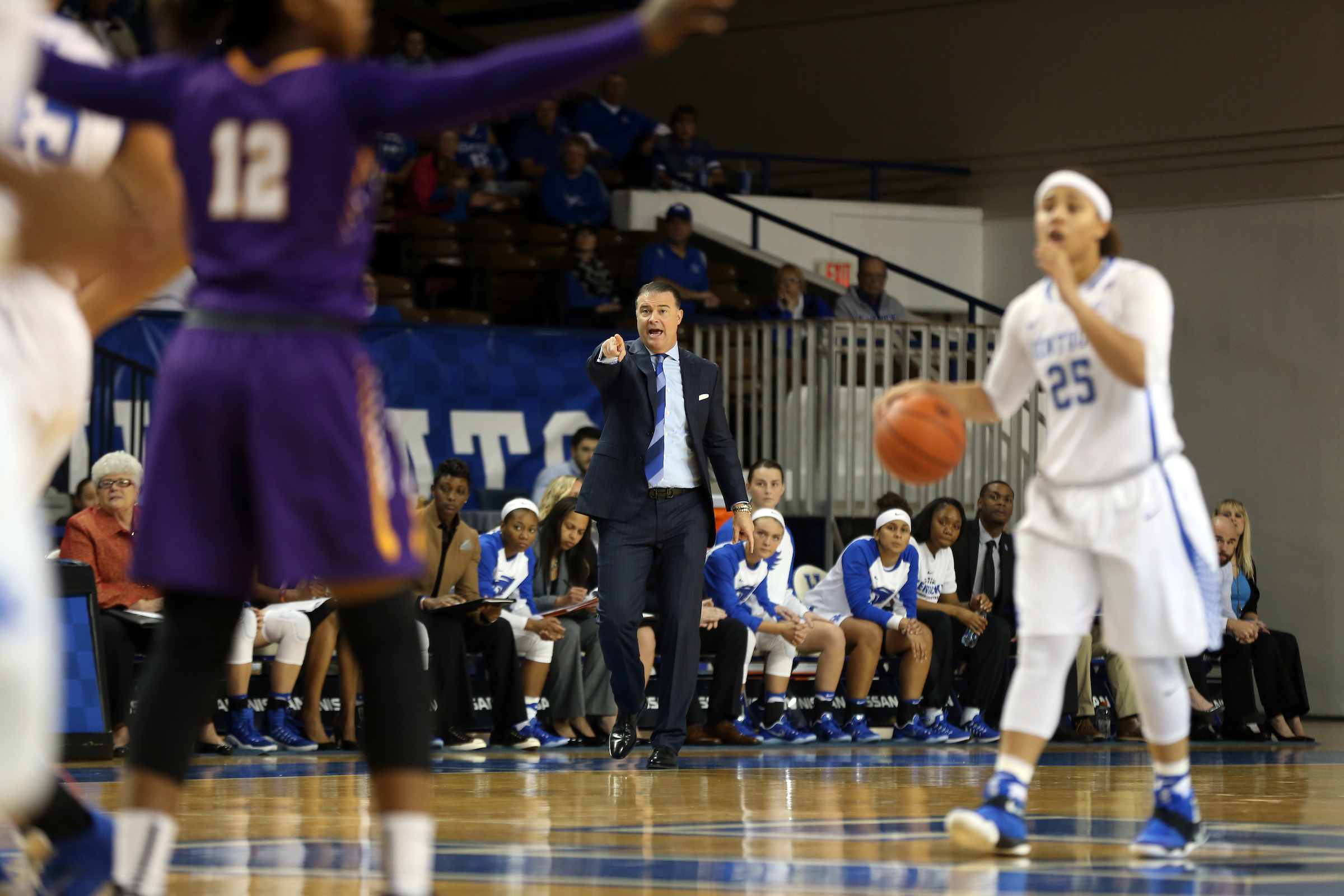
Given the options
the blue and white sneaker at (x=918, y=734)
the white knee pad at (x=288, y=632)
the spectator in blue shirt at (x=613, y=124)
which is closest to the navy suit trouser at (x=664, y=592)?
the white knee pad at (x=288, y=632)

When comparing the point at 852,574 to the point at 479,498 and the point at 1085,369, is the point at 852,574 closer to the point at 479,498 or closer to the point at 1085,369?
the point at 479,498

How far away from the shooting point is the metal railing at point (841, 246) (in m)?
14.9

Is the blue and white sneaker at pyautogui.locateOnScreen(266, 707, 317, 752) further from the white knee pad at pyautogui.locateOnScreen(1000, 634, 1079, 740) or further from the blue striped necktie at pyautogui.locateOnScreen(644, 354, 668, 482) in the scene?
the white knee pad at pyautogui.locateOnScreen(1000, 634, 1079, 740)

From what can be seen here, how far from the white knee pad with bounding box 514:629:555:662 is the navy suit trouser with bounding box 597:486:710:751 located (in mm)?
1550

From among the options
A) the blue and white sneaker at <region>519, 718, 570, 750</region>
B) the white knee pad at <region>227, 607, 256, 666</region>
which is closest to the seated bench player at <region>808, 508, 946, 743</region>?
the blue and white sneaker at <region>519, 718, 570, 750</region>

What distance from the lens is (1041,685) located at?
4672 millimetres

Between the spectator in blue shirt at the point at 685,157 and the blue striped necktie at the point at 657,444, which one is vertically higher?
the spectator in blue shirt at the point at 685,157

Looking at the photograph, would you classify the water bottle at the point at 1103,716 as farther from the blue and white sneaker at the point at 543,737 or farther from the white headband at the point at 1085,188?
the white headband at the point at 1085,188

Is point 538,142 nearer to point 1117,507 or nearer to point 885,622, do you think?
point 885,622

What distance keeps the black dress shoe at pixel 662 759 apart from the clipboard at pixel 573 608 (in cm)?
194

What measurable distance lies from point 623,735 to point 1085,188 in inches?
161

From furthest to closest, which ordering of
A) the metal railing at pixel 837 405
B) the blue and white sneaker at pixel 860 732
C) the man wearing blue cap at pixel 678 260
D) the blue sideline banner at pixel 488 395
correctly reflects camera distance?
1. the man wearing blue cap at pixel 678 260
2. the metal railing at pixel 837 405
3. the blue sideline banner at pixel 488 395
4. the blue and white sneaker at pixel 860 732

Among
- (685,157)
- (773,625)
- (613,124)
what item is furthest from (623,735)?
(613,124)

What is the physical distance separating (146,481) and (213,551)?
162mm
